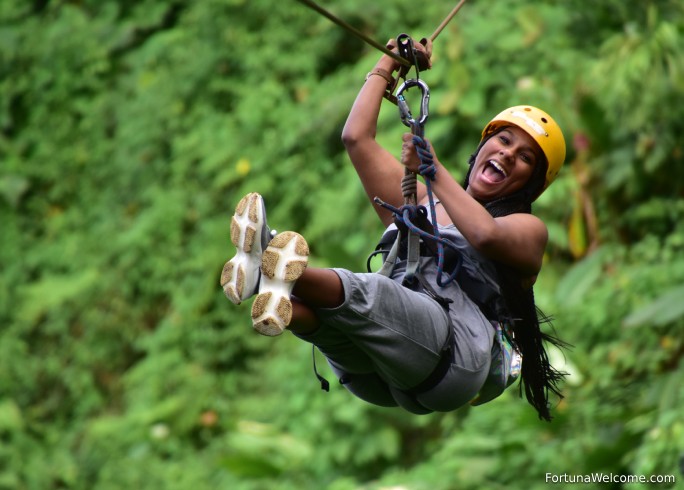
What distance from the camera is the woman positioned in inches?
118

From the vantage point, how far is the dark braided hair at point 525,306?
360 cm


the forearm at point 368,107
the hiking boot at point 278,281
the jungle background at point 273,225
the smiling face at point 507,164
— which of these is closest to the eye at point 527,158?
the smiling face at point 507,164

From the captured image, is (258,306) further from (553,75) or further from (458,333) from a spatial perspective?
(553,75)

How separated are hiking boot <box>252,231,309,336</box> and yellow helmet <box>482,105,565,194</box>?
1.06m

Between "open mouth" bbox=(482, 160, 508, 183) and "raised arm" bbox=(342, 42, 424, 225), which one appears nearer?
"open mouth" bbox=(482, 160, 508, 183)

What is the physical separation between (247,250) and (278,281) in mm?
145

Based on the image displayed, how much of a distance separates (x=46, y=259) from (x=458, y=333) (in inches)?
284

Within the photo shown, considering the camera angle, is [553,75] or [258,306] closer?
[258,306]

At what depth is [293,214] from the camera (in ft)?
28.3

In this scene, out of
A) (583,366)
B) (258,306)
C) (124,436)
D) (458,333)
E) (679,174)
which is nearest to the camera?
(258,306)

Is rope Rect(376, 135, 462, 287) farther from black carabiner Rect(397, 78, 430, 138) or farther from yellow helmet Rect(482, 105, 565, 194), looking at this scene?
yellow helmet Rect(482, 105, 565, 194)

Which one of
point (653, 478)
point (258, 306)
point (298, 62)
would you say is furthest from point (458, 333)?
point (298, 62)

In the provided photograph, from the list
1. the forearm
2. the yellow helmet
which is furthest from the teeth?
the forearm

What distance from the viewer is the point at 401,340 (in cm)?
312
